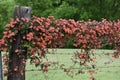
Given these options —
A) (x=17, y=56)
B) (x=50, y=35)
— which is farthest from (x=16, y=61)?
(x=50, y=35)

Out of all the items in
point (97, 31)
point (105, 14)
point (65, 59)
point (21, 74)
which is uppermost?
point (97, 31)

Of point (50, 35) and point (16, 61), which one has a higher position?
point (50, 35)

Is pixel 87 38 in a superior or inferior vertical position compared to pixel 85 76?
superior

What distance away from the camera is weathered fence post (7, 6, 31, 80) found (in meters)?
3.63

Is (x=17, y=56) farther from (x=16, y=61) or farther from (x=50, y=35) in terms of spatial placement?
(x=50, y=35)

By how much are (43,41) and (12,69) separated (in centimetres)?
40

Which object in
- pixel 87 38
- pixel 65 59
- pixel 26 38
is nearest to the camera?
pixel 26 38

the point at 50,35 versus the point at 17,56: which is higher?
the point at 50,35

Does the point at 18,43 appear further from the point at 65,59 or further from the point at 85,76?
the point at 65,59

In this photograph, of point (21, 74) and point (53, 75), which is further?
point (53, 75)

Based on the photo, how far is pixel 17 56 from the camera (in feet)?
11.9

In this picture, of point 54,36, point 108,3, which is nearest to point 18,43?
point 54,36

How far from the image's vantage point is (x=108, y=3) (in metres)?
24.8

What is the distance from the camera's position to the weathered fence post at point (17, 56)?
143 inches
